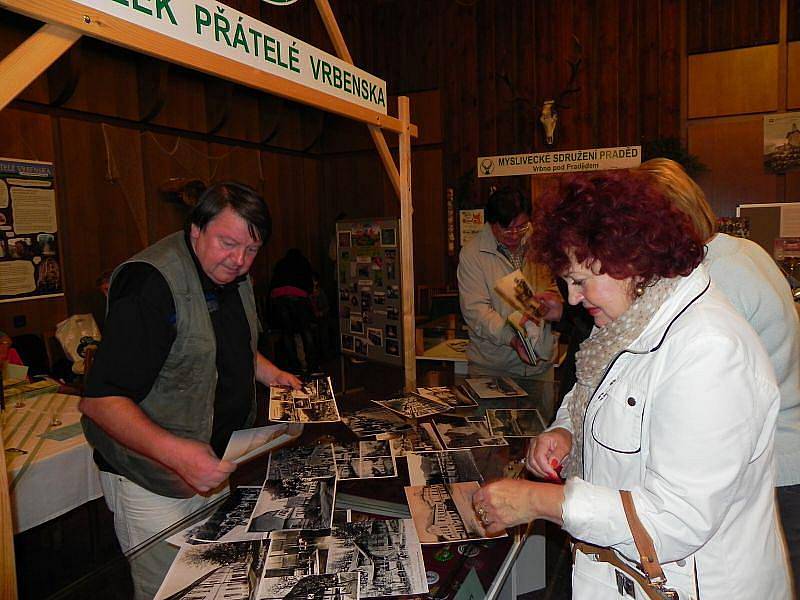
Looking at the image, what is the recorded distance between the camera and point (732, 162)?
6.85 m

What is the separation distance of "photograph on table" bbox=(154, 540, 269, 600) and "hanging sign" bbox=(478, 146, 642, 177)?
318 centimetres

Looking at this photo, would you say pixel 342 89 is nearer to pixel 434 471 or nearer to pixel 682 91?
pixel 434 471

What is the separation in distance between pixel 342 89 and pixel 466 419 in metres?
1.31

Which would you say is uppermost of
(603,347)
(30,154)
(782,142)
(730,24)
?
(730,24)

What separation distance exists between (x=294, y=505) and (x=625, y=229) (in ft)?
3.42

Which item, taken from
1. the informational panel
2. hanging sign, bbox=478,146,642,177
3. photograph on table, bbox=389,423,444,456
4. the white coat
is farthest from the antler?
the white coat

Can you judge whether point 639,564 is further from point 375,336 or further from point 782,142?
point 782,142

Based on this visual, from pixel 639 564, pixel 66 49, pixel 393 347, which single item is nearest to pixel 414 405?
pixel 639 564

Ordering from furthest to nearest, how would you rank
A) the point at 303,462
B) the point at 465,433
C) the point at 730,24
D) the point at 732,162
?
the point at 732,162 < the point at 730,24 < the point at 465,433 < the point at 303,462

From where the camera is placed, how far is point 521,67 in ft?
24.8

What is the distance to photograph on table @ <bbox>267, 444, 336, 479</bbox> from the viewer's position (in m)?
1.73

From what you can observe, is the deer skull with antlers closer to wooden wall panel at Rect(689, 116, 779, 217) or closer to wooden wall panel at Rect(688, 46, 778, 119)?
wooden wall panel at Rect(688, 46, 778, 119)

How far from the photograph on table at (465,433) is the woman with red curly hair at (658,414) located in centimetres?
72

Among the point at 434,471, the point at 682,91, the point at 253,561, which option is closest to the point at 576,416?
the point at 434,471
